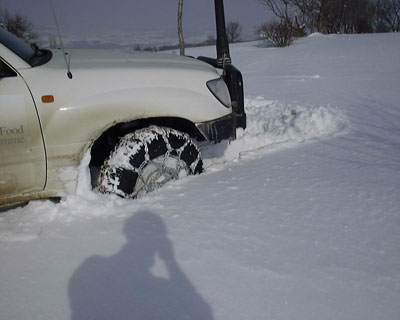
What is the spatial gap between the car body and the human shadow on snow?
0.73 metres

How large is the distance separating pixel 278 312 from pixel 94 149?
6.28ft

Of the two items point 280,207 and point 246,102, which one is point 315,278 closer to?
point 280,207

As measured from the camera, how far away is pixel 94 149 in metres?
2.51

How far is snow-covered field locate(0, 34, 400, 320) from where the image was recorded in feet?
4.20

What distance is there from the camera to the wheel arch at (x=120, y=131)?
7.70 feet

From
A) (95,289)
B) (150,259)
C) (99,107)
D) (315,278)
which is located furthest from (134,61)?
(315,278)

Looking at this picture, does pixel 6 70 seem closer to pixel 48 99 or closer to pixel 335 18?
pixel 48 99

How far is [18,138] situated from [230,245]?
4.56 feet

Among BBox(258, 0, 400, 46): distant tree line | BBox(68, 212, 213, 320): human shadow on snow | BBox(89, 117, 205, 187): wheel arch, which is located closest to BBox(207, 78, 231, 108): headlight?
BBox(89, 117, 205, 187): wheel arch

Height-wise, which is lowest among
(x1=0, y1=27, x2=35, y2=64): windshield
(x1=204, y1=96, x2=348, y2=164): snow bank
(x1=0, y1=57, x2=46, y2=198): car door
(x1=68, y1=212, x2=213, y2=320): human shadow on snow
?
(x1=68, y1=212, x2=213, y2=320): human shadow on snow

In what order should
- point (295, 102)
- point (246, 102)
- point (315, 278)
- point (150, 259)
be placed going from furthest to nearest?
point (246, 102), point (295, 102), point (150, 259), point (315, 278)

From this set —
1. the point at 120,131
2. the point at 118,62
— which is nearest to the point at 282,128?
the point at 120,131

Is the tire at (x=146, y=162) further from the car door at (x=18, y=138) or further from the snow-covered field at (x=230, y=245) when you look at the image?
the car door at (x=18, y=138)

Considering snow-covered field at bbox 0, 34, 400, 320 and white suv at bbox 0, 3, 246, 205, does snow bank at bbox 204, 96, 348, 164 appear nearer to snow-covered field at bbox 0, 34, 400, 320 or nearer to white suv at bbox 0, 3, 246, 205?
snow-covered field at bbox 0, 34, 400, 320
